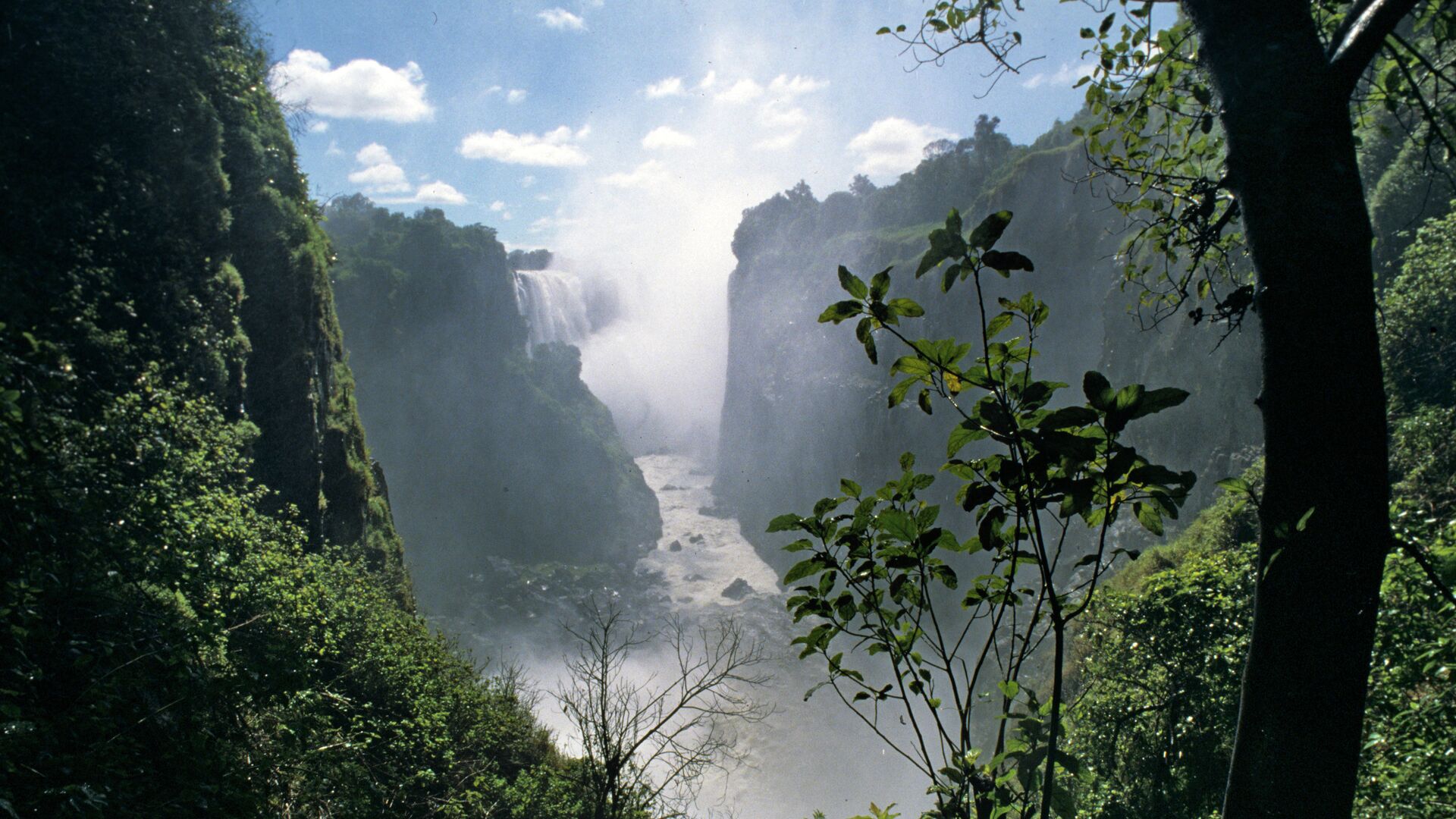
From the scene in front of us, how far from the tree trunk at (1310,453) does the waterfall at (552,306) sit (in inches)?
2509

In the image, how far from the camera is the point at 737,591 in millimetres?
50031

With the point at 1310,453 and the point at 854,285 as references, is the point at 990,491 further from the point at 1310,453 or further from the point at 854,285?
the point at 1310,453

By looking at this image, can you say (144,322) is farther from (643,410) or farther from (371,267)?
(643,410)

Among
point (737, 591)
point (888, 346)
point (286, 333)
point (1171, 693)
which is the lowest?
point (737, 591)

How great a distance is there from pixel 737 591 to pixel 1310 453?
50.3 m

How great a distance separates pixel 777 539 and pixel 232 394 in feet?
144

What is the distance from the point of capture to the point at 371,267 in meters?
54.1

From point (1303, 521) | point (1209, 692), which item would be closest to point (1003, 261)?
point (1303, 521)

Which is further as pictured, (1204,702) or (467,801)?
(467,801)

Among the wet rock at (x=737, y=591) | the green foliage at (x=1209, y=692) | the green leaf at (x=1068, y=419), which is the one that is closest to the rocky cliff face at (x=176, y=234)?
the green leaf at (x=1068, y=419)

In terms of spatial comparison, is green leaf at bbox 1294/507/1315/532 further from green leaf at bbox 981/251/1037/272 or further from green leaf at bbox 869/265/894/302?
green leaf at bbox 869/265/894/302

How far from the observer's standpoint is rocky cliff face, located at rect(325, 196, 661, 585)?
53531mm

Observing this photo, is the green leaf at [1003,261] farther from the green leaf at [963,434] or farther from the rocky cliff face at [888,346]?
the rocky cliff face at [888,346]

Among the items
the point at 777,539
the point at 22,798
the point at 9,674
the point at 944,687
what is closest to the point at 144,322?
the point at 9,674
